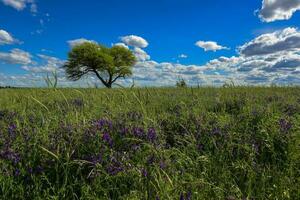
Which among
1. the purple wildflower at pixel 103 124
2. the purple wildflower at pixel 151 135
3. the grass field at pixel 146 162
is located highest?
the purple wildflower at pixel 103 124

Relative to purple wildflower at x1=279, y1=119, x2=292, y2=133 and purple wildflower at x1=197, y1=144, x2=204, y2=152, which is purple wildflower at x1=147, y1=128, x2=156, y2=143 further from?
purple wildflower at x1=279, y1=119, x2=292, y2=133

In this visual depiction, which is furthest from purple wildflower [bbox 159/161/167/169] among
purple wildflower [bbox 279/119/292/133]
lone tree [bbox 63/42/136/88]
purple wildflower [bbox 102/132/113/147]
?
lone tree [bbox 63/42/136/88]

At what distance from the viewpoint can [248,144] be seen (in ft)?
13.7

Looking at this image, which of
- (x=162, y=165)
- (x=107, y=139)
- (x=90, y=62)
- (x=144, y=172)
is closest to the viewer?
(x=144, y=172)

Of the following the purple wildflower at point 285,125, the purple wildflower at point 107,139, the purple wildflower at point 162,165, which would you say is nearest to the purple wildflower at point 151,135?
the purple wildflower at point 107,139

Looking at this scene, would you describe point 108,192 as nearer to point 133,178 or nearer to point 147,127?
point 133,178

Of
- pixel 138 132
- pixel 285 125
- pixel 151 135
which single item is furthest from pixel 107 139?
pixel 285 125

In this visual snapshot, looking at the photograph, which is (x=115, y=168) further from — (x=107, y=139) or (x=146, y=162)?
(x=107, y=139)

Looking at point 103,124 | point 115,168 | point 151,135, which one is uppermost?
point 103,124

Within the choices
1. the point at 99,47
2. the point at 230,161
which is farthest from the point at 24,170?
the point at 99,47

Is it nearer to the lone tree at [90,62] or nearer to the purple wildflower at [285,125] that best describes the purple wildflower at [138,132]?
the purple wildflower at [285,125]

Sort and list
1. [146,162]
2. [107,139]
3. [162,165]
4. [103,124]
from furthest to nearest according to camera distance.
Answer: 1. [103,124]
2. [107,139]
3. [146,162]
4. [162,165]

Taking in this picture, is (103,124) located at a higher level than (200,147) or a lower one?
higher

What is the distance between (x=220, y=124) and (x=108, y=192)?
2405mm
